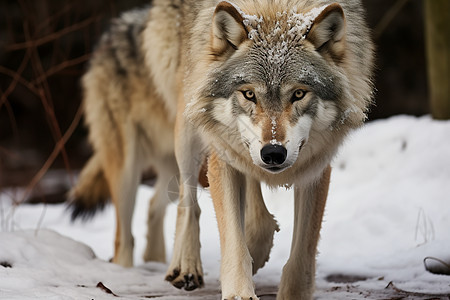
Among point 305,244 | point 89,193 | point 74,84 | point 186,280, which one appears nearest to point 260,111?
point 305,244

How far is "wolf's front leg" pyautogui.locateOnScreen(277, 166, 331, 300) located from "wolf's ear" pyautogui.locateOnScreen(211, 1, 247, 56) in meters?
0.79

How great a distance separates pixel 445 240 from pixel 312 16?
1707 mm

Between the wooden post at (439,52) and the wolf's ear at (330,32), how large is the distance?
3040 millimetres

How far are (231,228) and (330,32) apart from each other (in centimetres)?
98

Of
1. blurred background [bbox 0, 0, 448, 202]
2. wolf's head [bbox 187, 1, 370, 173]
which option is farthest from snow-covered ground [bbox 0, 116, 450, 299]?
blurred background [bbox 0, 0, 448, 202]

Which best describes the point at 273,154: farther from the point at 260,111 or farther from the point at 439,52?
the point at 439,52

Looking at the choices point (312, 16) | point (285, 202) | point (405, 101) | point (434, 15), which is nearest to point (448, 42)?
point (434, 15)

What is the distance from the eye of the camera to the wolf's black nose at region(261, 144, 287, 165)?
236 cm

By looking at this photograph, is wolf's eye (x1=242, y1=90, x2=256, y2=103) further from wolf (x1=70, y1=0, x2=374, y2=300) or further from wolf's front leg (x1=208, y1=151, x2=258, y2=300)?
wolf's front leg (x1=208, y1=151, x2=258, y2=300)

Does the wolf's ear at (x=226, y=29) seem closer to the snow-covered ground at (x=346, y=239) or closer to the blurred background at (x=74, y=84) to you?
the snow-covered ground at (x=346, y=239)

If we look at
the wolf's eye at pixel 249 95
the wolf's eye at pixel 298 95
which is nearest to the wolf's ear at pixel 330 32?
the wolf's eye at pixel 298 95

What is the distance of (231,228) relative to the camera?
287 centimetres

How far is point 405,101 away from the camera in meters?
10.5

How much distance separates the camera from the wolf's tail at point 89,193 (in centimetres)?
520
